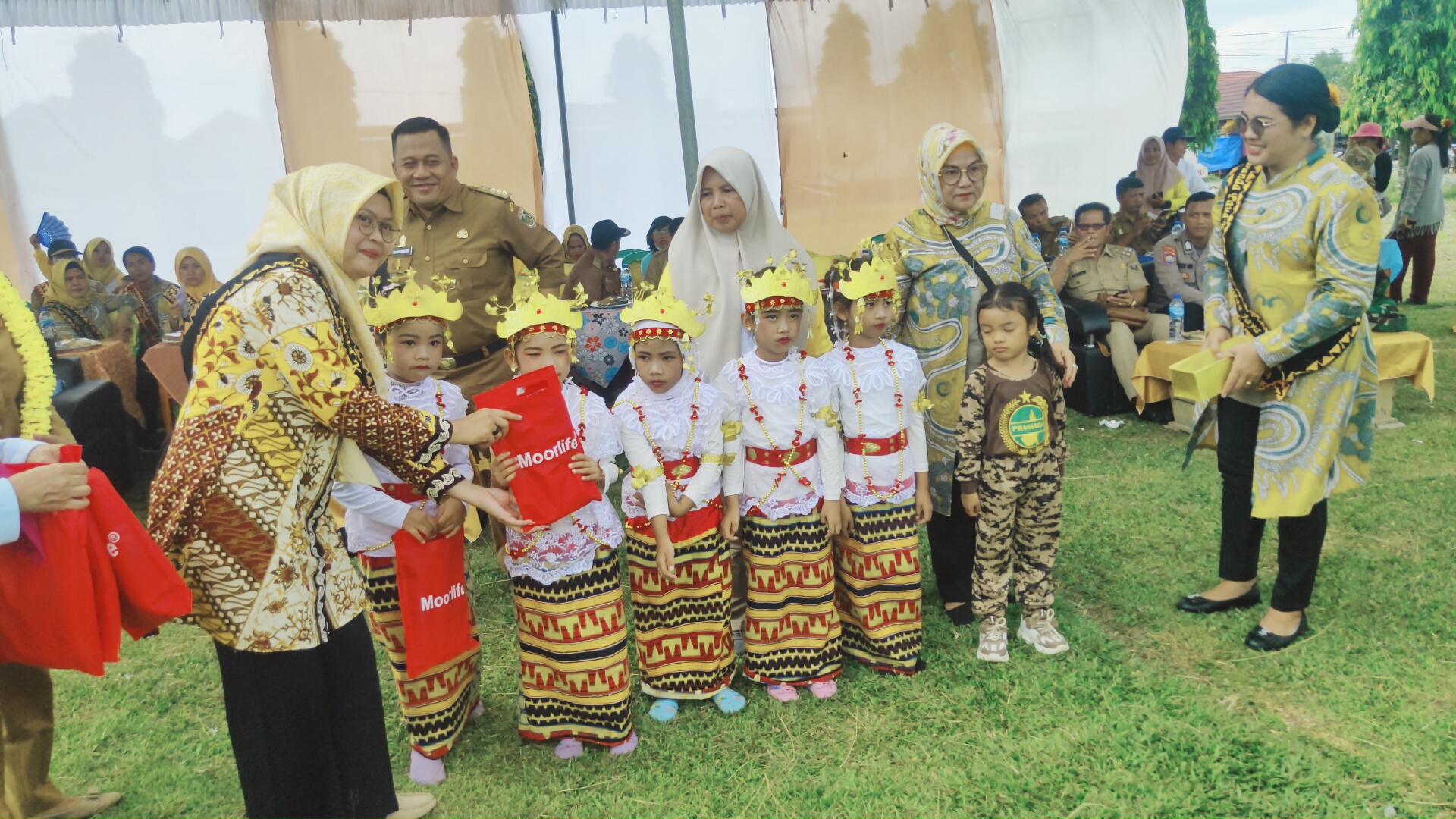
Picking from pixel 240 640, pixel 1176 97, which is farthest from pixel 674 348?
pixel 1176 97

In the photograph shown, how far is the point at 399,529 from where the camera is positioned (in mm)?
2814

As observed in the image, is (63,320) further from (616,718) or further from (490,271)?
(616,718)

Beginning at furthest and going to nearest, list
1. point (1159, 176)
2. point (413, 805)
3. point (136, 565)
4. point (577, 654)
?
point (1159, 176) → point (577, 654) → point (413, 805) → point (136, 565)

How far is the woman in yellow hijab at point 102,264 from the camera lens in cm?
731

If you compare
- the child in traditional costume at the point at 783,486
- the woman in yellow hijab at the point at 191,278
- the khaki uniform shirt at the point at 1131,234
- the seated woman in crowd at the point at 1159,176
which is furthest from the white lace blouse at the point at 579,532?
the seated woman in crowd at the point at 1159,176

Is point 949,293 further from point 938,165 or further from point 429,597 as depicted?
point 429,597

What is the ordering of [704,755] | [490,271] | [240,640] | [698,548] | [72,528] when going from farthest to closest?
[490,271] < [698,548] < [704,755] < [240,640] < [72,528]

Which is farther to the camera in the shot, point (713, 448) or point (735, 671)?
point (735, 671)

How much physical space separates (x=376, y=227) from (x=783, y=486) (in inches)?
65.8

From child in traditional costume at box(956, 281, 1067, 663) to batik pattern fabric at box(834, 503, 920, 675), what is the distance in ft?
0.95

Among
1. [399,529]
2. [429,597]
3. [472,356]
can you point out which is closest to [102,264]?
[472,356]

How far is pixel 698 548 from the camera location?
322 cm

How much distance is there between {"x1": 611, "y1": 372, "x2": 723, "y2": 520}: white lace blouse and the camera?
10.1 ft

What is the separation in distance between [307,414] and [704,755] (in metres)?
1.75
